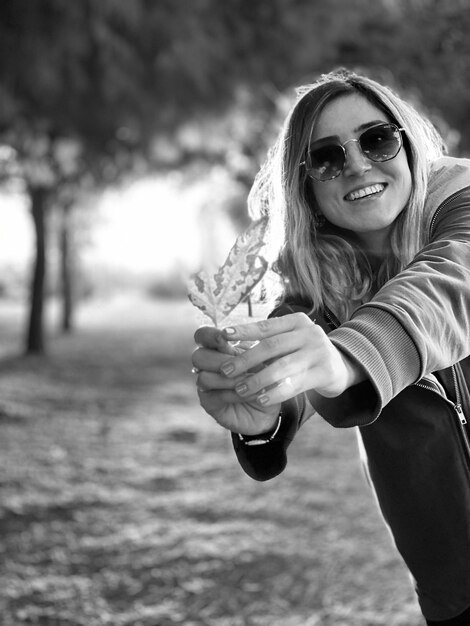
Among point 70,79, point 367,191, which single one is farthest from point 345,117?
point 70,79

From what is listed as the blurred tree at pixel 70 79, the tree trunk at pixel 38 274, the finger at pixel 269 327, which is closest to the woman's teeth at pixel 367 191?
the finger at pixel 269 327

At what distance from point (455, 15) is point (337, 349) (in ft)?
23.4

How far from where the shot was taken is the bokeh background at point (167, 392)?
11.6ft

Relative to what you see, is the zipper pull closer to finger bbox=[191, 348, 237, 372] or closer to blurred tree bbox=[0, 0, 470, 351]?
finger bbox=[191, 348, 237, 372]

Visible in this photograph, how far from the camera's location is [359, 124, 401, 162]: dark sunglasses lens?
1.32 m

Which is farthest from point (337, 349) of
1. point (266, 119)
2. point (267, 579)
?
point (266, 119)

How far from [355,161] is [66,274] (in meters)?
13.8

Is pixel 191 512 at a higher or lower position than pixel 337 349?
lower

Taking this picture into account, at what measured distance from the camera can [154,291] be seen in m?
24.8

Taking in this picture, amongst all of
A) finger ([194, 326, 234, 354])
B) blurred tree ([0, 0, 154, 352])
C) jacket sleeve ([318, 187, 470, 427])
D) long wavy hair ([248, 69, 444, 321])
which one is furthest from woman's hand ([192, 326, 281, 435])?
blurred tree ([0, 0, 154, 352])

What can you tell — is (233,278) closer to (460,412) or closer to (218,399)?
(218,399)

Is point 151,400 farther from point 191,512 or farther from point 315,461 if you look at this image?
point 191,512

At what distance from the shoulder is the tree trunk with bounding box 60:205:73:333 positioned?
41.8 feet

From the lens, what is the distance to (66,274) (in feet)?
48.0
